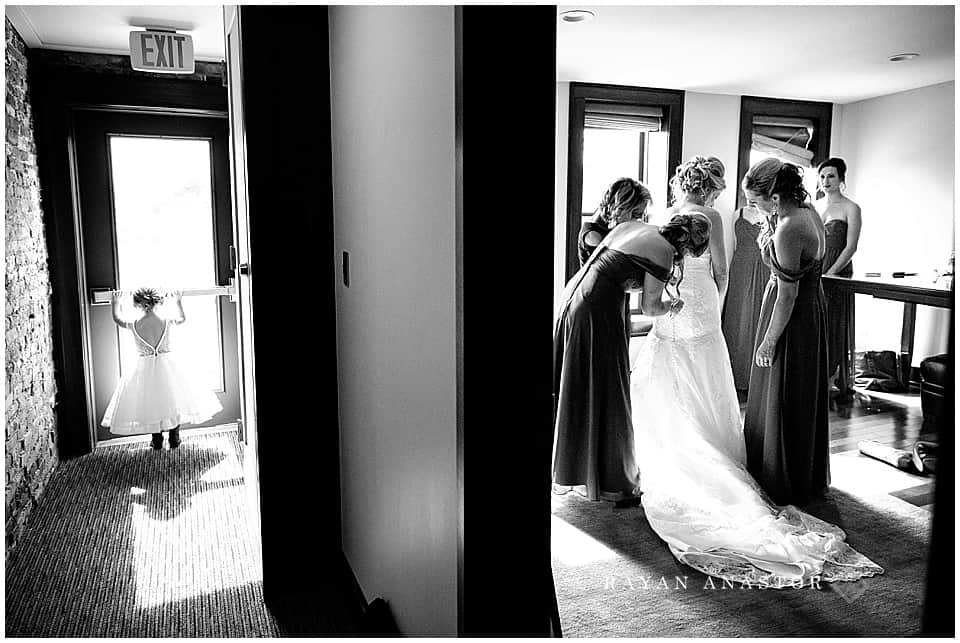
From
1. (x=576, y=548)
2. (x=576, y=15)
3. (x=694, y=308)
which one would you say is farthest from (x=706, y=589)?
(x=576, y=15)

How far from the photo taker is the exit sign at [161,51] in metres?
3.36

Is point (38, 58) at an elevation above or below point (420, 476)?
above

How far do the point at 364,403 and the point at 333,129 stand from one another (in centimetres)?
86

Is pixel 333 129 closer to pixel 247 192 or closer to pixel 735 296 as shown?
pixel 247 192

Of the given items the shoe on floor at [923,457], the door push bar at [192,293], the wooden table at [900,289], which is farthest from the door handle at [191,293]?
the shoe on floor at [923,457]

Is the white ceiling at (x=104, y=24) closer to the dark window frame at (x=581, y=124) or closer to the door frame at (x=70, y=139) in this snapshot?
the door frame at (x=70, y=139)

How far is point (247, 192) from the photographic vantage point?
2.21m

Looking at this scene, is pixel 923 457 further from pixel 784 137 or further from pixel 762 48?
pixel 784 137

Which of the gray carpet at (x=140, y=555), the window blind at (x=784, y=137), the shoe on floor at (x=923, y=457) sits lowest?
the gray carpet at (x=140, y=555)

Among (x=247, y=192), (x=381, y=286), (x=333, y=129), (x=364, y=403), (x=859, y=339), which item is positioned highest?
(x=333, y=129)

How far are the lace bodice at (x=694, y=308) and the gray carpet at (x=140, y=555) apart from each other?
2.11 meters

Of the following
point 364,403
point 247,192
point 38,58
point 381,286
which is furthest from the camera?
point 38,58

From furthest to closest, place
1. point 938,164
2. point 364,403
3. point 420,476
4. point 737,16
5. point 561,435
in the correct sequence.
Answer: point 938,164 → point 737,16 → point 561,435 → point 364,403 → point 420,476

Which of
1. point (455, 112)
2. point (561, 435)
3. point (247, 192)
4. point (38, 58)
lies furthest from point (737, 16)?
point (38, 58)
